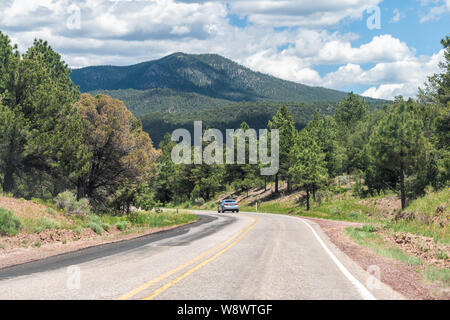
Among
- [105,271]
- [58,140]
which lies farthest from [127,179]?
[105,271]

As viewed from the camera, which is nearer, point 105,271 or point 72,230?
point 105,271

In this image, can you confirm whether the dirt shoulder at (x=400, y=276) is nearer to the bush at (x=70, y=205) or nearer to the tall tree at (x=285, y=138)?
the bush at (x=70, y=205)

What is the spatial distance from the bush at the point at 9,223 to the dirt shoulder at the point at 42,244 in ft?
1.20

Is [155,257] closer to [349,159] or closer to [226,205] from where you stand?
[226,205]

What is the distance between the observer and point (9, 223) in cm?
1727

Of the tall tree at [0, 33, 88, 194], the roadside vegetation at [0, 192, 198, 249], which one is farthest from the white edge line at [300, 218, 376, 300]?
the tall tree at [0, 33, 88, 194]

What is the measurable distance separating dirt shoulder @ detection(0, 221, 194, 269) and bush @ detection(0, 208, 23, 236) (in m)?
0.37

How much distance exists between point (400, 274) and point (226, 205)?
4353cm

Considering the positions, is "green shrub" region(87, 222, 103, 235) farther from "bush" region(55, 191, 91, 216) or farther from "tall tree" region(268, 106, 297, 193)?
"tall tree" region(268, 106, 297, 193)

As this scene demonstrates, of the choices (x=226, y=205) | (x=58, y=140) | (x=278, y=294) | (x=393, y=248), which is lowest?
(x=226, y=205)

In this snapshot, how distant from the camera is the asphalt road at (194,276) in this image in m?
7.56

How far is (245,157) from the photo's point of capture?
83.8 metres

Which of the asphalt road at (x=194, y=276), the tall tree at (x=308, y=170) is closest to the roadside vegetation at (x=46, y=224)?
the asphalt road at (x=194, y=276)

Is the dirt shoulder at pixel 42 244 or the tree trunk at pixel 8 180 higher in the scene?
the tree trunk at pixel 8 180
